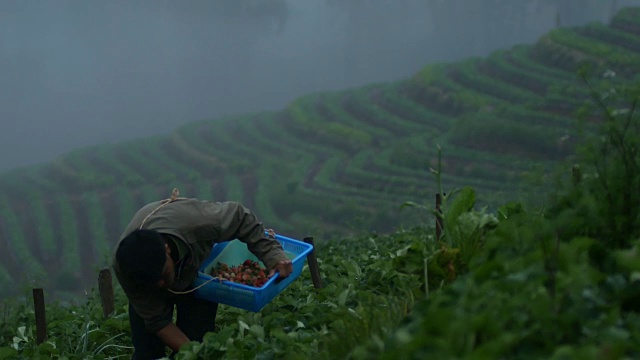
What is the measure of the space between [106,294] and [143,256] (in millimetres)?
2705

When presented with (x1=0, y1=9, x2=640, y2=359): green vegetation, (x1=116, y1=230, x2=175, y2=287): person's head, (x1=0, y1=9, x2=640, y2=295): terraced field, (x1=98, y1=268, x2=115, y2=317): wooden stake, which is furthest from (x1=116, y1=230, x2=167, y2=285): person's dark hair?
(x1=0, y1=9, x2=640, y2=295): terraced field

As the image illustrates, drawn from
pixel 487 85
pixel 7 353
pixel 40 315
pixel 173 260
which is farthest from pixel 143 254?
pixel 487 85

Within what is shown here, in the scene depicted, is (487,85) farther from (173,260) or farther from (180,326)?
(173,260)

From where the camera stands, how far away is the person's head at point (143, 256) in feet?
9.54

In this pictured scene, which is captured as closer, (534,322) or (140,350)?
(534,322)

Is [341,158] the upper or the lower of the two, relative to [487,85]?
lower

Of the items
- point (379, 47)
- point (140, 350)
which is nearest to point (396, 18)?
point (379, 47)

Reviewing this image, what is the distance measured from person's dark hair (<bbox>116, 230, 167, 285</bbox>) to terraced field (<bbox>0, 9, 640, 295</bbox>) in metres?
18.9

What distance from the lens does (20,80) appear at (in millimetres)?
55906

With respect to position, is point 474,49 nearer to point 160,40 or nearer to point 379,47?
point 379,47

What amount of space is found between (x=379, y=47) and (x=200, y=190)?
3285 cm

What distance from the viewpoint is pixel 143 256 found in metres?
2.91

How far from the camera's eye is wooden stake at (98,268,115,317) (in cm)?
538

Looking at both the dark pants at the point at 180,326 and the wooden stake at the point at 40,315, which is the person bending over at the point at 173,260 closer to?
the dark pants at the point at 180,326
